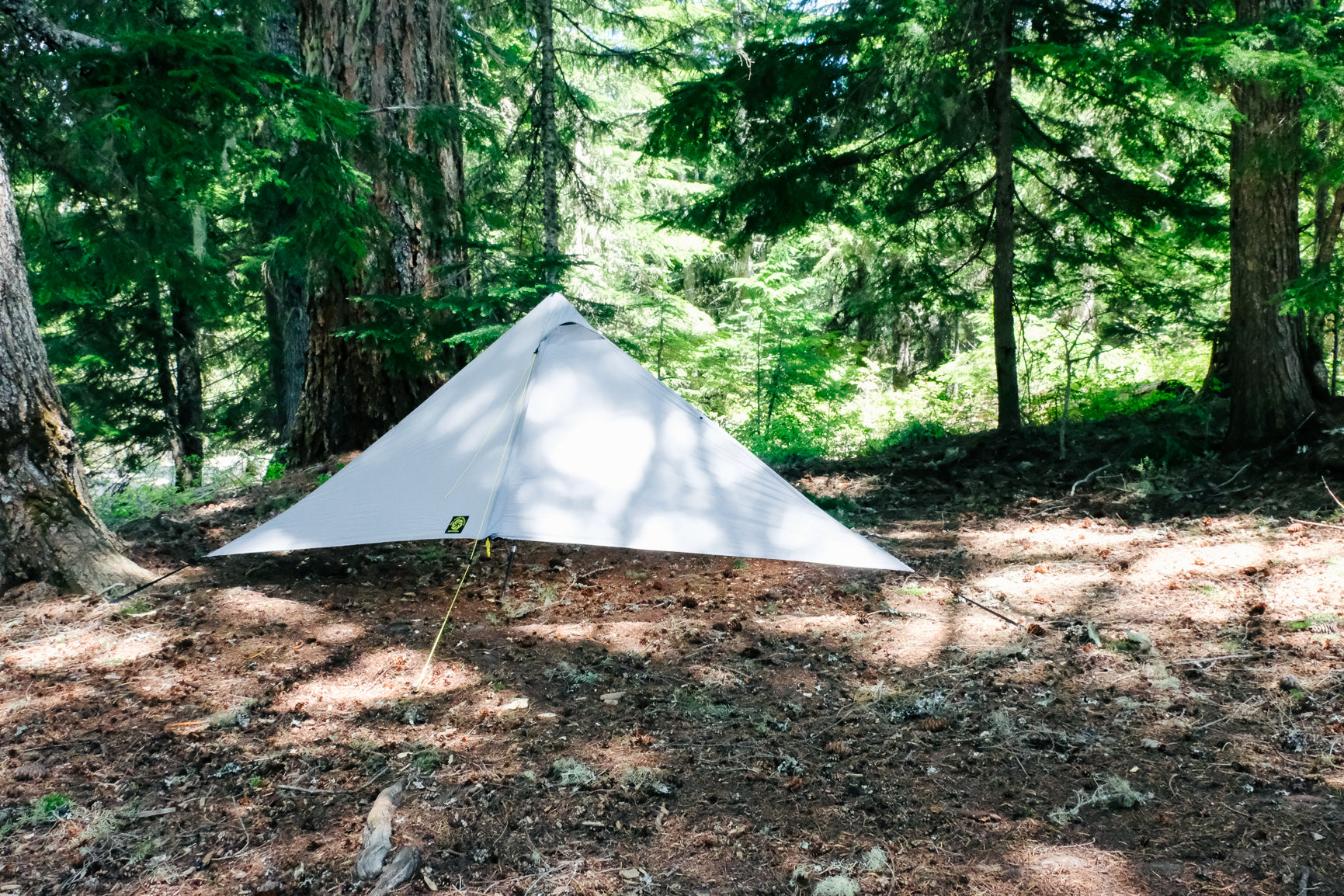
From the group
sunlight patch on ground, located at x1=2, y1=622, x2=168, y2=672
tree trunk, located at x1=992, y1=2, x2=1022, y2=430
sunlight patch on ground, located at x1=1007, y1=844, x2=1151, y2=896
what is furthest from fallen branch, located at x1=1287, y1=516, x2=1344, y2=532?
sunlight patch on ground, located at x1=2, y1=622, x2=168, y2=672

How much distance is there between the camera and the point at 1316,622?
3256mm

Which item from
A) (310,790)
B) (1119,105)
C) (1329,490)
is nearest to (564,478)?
(310,790)

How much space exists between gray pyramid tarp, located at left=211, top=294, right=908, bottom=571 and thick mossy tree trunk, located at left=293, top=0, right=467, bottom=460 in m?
2.11

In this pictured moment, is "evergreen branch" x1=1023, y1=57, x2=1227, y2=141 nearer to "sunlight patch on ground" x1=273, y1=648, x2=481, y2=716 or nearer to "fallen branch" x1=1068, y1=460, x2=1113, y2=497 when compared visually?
"fallen branch" x1=1068, y1=460, x2=1113, y2=497

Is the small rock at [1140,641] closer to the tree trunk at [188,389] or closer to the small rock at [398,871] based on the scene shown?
the small rock at [398,871]

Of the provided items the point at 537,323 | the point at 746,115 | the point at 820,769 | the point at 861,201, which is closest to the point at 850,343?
the point at 861,201

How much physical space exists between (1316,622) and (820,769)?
2.38 meters

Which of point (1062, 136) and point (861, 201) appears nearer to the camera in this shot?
point (1062, 136)

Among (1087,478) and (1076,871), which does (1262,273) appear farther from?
(1076,871)

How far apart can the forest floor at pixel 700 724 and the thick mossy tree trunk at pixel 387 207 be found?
1.98 metres

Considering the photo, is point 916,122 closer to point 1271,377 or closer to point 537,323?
point 1271,377

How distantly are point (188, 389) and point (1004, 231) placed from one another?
11047mm

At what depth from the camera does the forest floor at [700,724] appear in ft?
6.65

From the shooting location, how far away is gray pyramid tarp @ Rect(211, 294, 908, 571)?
346cm
